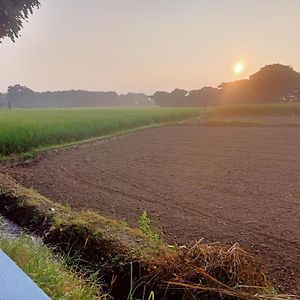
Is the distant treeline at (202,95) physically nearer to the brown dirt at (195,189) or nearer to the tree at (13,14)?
the brown dirt at (195,189)

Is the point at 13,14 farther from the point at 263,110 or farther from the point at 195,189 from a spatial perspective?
the point at 263,110

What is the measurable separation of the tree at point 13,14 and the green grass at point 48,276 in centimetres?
976

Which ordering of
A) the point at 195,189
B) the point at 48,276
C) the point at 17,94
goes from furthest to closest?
1. the point at 17,94
2. the point at 195,189
3. the point at 48,276

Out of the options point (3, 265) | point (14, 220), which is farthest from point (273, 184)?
point (3, 265)

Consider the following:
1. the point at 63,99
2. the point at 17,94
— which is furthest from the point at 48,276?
the point at 63,99

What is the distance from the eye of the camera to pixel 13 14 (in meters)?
11.8

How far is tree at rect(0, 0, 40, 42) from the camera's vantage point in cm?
1133

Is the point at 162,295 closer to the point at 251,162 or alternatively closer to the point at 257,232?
the point at 257,232

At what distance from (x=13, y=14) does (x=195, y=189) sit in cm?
823

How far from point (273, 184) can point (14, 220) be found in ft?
18.8

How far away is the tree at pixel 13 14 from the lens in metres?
11.3

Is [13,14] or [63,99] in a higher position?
[13,14]

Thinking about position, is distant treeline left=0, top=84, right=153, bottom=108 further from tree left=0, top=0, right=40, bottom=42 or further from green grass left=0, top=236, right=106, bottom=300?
green grass left=0, top=236, right=106, bottom=300

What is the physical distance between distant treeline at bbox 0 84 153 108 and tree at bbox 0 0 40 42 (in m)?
50.0
